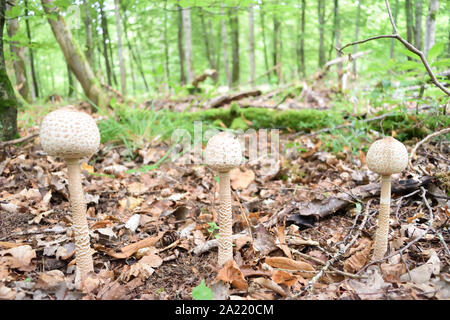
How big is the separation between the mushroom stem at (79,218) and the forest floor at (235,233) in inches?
5.6

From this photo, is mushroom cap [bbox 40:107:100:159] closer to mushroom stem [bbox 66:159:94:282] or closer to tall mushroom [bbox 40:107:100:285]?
tall mushroom [bbox 40:107:100:285]

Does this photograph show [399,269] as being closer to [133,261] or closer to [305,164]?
[133,261]

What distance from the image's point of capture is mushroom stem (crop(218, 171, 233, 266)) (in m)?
2.24

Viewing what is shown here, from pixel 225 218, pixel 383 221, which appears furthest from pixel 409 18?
pixel 225 218

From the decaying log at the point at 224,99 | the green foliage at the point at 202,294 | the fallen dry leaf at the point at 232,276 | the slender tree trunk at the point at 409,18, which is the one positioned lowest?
the fallen dry leaf at the point at 232,276

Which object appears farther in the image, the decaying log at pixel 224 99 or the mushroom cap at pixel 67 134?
the decaying log at pixel 224 99

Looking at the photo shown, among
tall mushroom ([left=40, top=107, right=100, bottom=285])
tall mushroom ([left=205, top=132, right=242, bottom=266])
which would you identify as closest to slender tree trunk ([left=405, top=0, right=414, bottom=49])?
tall mushroom ([left=205, top=132, right=242, bottom=266])

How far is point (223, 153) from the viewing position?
2.02 metres

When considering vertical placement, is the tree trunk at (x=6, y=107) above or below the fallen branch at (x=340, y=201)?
above

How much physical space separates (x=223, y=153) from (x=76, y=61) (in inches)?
254

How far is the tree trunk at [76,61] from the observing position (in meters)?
6.62

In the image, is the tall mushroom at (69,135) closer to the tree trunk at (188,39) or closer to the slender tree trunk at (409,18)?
the tree trunk at (188,39)

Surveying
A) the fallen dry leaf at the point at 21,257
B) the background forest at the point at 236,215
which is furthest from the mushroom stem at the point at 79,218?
the fallen dry leaf at the point at 21,257
